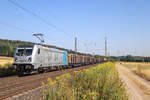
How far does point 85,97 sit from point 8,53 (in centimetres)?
8013

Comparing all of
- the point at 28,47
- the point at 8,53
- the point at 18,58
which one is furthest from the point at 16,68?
the point at 8,53

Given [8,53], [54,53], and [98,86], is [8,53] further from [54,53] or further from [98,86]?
[98,86]

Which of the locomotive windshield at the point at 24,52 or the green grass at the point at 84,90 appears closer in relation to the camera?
the green grass at the point at 84,90

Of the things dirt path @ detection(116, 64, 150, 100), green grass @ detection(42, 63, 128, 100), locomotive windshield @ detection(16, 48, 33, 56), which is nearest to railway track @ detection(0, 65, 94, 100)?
green grass @ detection(42, 63, 128, 100)

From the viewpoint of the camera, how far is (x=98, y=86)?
21.1 ft

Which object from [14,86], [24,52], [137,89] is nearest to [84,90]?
[14,86]

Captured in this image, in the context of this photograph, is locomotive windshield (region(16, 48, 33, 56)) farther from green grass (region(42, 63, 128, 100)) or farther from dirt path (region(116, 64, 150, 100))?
dirt path (region(116, 64, 150, 100))

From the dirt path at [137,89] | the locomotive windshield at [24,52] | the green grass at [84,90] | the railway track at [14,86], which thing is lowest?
the dirt path at [137,89]

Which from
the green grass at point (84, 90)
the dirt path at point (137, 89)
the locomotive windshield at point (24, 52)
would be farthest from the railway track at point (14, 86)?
the dirt path at point (137, 89)

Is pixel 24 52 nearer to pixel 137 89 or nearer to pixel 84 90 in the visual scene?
pixel 84 90

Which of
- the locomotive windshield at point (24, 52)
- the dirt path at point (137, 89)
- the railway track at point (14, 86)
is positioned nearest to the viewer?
the railway track at point (14, 86)

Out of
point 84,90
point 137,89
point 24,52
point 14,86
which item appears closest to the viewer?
point 84,90

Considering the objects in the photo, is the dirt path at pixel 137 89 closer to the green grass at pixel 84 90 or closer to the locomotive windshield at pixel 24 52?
the green grass at pixel 84 90

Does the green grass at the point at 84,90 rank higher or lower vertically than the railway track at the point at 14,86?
higher
